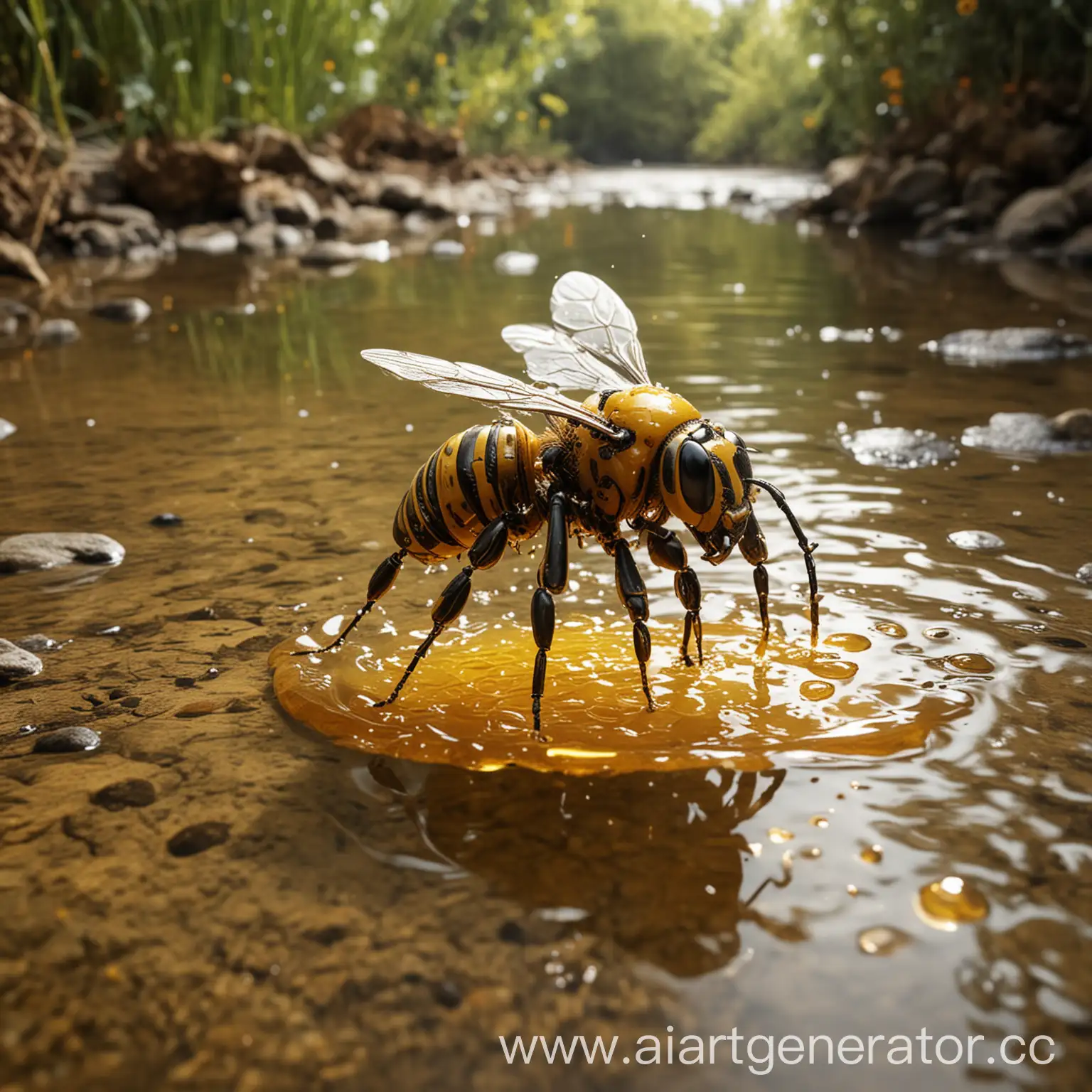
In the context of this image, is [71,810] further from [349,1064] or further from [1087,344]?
[1087,344]

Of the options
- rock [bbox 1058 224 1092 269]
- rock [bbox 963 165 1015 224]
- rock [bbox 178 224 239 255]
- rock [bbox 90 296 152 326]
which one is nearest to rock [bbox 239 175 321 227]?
rock [bbox 178 224 239 255]

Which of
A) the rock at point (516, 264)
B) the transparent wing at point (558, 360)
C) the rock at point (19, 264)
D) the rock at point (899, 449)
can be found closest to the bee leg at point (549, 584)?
the transparent wing at point (558, 360)

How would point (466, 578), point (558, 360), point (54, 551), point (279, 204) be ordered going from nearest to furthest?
point (466, 578) → point (558, 360) → point (54, 551) → point (279, 204)

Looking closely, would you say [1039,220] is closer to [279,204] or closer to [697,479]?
[279,204]

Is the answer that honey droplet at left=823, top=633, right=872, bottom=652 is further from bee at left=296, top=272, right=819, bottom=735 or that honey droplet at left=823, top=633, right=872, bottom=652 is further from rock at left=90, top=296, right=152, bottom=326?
rock at left=90, top=296, right=152, bottom=326

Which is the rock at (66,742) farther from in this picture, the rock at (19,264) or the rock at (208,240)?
the rock at (208,240)

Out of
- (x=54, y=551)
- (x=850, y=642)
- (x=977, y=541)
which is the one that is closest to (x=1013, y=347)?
(x=977, y=541)
